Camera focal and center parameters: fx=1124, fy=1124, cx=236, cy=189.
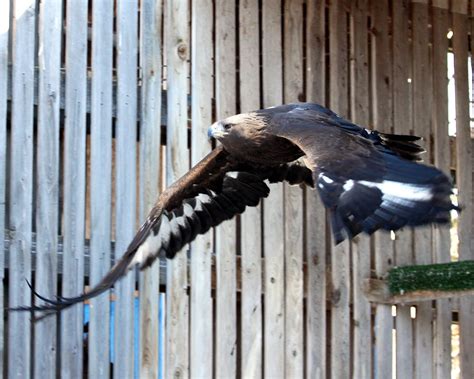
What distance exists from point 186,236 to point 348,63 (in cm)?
168

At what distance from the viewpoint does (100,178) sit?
585cm

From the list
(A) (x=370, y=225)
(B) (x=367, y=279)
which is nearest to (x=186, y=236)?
(B) (x=367, y=279)

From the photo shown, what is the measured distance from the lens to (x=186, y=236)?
5.83 m

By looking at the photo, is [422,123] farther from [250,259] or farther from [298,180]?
[250,259]

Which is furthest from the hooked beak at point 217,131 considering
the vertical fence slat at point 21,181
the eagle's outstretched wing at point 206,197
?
the vertical fence slat at point 21,181

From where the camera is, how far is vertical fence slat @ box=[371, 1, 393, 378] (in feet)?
21.6

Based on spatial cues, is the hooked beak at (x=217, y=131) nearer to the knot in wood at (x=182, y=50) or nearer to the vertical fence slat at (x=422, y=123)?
the knot in wood at (x=182, y=50)

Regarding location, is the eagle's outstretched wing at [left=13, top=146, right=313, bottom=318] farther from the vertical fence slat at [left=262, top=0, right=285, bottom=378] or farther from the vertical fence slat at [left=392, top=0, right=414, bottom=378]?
the vertical fence slat at [left=392, top=0, right=414, bottom=378]

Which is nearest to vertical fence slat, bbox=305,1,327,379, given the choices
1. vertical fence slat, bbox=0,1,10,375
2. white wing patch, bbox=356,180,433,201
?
vertical fence slat, bbox=0,1,10,375

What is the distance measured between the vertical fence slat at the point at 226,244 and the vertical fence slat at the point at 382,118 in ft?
3.23

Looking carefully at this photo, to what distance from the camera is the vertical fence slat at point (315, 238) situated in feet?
20.7

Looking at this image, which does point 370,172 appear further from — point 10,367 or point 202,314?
point 10,367

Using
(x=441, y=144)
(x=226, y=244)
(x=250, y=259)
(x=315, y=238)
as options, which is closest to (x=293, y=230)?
(x=315, y=238)

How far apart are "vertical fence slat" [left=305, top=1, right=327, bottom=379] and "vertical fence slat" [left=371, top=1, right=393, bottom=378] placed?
380 mm
